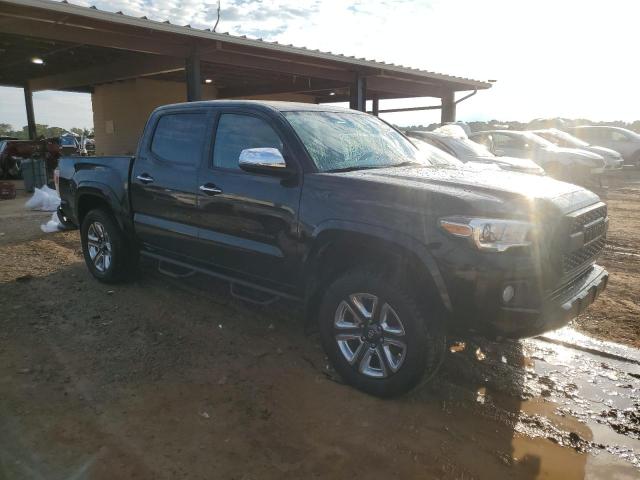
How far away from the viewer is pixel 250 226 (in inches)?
151

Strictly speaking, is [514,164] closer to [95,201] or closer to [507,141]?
[507,141]

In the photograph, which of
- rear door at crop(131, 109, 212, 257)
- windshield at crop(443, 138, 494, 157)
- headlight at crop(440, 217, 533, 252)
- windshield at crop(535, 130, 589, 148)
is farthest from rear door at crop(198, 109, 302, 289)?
windshield at crop(535, 130, 589, 148)

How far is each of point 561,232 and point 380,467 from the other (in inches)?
66.9

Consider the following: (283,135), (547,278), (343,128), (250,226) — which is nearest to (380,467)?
(547,278)

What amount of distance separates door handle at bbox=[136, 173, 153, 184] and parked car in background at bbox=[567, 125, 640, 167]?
20.9m

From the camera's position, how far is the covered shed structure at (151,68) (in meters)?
9.51

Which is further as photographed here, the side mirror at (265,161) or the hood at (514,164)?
the hood at (514,164)

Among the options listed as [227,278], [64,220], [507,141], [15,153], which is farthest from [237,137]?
[15,153]

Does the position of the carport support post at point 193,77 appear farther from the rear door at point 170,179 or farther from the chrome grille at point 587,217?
the chrome grille at point 587,217

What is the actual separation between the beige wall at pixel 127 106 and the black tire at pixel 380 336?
1559cm

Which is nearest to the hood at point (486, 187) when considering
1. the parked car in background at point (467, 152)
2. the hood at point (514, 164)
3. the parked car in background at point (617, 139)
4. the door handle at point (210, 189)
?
the door handle at point (210, 189)

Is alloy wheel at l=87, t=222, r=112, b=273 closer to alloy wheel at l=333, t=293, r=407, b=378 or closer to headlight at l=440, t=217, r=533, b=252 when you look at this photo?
alloy wheel at l=333, t=293, r=407, b=378

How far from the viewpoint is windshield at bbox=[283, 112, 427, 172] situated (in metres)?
3.72

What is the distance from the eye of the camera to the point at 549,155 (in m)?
13.8
